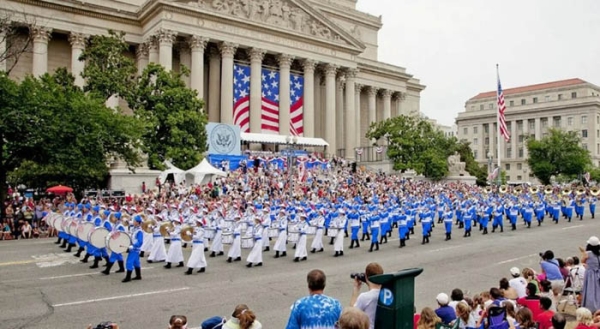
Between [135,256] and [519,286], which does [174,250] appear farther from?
[519,286]

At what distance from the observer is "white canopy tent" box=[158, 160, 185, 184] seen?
104 feet

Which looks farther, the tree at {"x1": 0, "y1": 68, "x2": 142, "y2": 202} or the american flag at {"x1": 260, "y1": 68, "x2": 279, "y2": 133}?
the american flag at {"x1": 260, "y1": 68, "x2": 279, "y2": 133}

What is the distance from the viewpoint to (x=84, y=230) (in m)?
15.2

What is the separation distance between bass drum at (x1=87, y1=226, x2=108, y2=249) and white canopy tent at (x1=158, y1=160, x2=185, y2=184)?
17.9 metres

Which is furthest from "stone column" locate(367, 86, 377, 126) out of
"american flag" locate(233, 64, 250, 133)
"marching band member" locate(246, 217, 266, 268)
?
Answer: "marching band member" locate(246, 217, 266, 268)

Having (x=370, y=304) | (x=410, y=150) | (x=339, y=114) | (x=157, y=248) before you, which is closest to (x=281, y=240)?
(x=157, y=248)

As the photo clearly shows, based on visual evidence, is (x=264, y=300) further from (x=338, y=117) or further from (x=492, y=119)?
(x=492, y=119)

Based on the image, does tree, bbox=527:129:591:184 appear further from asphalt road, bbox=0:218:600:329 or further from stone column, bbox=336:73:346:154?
asphalt road, bbox=0:218:600:329

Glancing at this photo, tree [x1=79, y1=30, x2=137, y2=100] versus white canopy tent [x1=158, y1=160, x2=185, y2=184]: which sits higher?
tree [x1=79, y1=30, x2=137, y2=100]

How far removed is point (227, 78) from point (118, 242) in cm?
3397

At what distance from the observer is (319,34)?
2069 inches

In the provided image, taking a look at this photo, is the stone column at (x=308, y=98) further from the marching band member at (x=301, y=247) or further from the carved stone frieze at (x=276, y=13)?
the marching band member at (x=301, y=247)

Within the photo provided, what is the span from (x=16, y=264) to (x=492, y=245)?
17349 mm

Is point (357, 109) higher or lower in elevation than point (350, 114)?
higher
